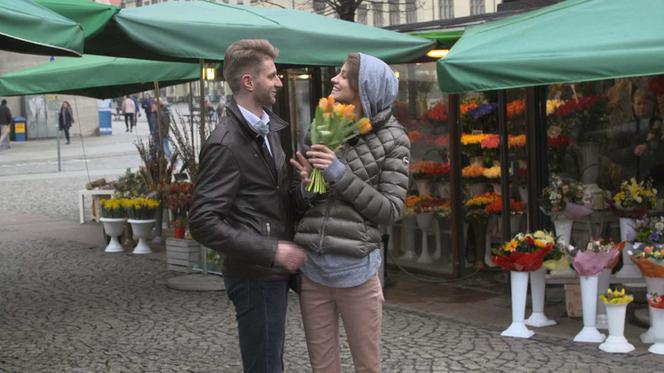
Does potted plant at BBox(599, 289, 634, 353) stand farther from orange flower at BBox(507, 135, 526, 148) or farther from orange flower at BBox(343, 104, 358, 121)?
orange flower at BBox(343, 104, 358, 121)

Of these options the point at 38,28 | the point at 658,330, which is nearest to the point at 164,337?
the point at 38,28

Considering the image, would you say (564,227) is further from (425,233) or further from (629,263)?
(425,233)

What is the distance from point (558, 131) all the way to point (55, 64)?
5.91 m

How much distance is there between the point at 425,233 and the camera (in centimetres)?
923

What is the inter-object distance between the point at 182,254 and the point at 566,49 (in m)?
4.72

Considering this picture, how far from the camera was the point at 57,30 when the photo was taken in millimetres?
5648

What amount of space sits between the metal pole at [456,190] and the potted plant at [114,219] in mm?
3980

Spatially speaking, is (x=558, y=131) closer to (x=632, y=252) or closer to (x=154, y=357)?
(x=632, y=252)

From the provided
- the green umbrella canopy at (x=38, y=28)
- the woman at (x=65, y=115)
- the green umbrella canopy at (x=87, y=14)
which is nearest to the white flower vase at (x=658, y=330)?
the green umbrella canopy at (x=38, y=28)

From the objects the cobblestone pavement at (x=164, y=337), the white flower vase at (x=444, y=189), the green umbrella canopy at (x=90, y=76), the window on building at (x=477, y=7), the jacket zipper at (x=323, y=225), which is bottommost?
the cobblestone pavement at (x=164, y=337)

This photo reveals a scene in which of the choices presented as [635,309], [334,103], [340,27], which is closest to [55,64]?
[340,27]

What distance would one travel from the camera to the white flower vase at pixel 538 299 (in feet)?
22.3

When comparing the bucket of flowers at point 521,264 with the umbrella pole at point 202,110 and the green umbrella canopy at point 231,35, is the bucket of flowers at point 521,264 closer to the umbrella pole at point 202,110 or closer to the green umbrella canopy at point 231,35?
the green umbrella canopy at point 231,35

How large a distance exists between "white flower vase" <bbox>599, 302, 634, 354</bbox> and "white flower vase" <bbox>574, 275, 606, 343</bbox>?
21cm
